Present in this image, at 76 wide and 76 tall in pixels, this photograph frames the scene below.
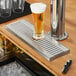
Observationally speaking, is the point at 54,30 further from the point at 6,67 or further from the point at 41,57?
the point at 6,67

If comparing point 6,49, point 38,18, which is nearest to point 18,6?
point 6,49

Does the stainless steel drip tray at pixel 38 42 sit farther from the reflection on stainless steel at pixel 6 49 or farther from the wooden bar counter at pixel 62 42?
the reflection on stainless steel at pixel 6 49

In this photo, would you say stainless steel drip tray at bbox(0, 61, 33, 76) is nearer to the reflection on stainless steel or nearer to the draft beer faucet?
the reflection on stainless steel

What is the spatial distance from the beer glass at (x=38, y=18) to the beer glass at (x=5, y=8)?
0.34 meters

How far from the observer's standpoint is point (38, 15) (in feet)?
4.46

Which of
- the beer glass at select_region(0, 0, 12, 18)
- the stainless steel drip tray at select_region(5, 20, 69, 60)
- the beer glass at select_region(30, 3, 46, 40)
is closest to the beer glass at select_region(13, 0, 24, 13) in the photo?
the beer glass at select_region(0, 0, 12, 18)

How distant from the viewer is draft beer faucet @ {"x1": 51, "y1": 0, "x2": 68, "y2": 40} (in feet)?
4.50

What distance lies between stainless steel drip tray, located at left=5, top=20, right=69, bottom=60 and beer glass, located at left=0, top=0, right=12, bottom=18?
14 cm

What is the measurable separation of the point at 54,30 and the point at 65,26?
0.43ft

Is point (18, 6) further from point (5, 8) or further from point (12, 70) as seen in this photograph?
point (12, 70)

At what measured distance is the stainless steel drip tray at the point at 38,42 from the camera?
1.27 meters

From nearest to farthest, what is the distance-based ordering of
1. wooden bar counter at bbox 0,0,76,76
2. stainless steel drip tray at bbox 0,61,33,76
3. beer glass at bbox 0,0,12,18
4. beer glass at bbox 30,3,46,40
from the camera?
wooden bar counter at bbox 0,0,76,76
beer glass at bbox 30,3,46,40
beer glass at bbox 0,0,12,18
stainless steel drip tray at bbox 0,61,33,76

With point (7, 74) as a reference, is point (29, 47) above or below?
above

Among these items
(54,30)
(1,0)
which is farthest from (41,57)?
(1,0)
